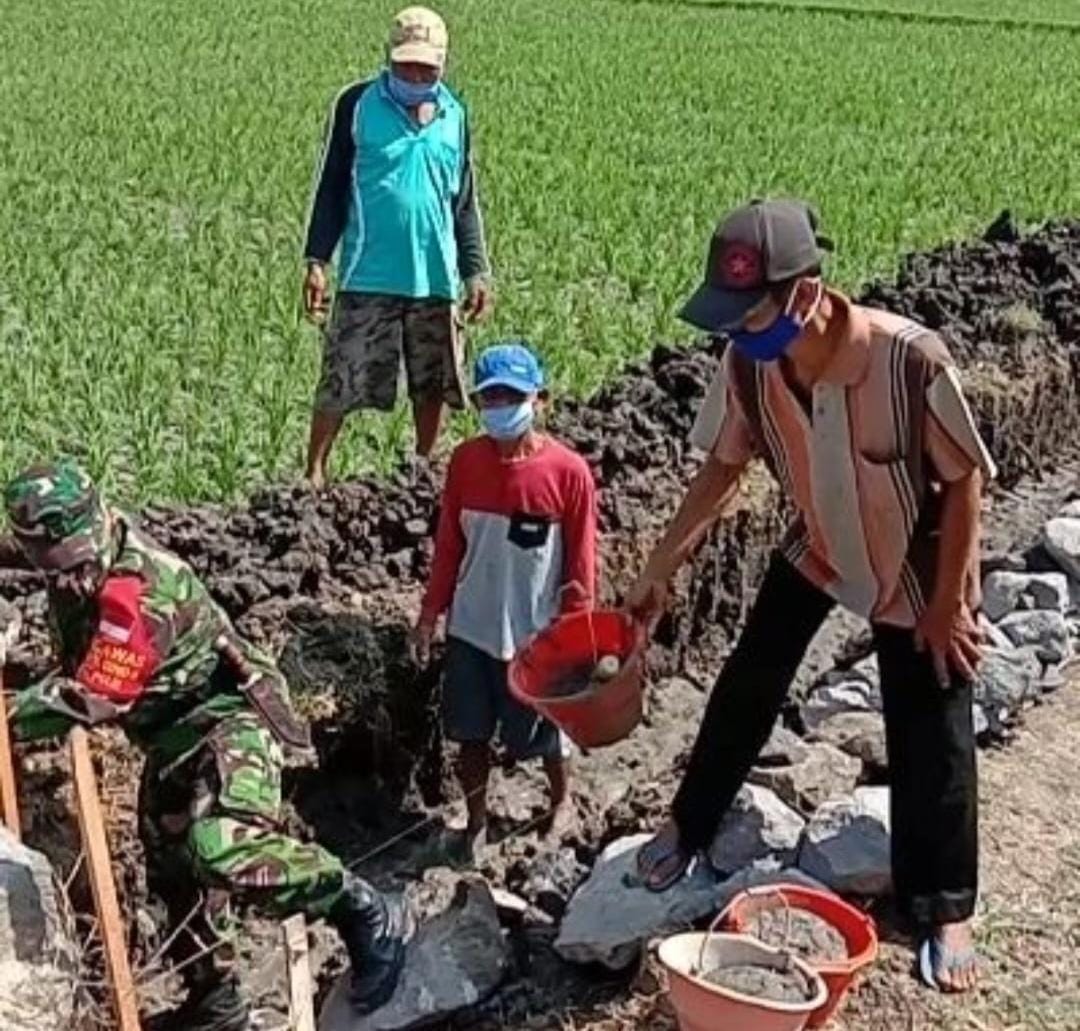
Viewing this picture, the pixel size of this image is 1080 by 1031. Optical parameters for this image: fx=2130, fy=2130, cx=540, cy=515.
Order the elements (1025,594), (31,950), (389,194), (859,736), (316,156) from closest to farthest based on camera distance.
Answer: (31,950) < (859,736) < (1025,594) < (389,194) < (316,156)

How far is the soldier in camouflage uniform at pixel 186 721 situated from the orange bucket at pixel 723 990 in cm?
74

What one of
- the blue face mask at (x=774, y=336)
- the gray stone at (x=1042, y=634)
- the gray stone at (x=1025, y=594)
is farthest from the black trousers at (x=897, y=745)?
the gray stone at (x=1025, y=594)

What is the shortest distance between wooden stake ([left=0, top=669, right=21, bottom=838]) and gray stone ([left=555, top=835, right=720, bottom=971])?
1.37 meters

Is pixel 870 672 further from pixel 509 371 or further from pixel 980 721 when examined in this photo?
pixel 509 371

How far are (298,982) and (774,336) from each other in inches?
63.3

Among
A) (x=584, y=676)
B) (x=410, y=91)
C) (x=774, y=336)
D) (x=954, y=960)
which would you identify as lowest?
(x=954, y=960)

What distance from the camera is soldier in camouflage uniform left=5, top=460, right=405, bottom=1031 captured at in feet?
14.1

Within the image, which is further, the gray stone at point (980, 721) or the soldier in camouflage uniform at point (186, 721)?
the gray stone at point (980, 721)

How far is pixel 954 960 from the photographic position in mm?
4926

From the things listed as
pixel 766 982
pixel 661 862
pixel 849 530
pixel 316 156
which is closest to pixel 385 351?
pixel 661 862

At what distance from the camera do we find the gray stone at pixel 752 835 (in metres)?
5.31

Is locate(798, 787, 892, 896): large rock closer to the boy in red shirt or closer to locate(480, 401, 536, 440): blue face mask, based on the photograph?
the boy in red shirt

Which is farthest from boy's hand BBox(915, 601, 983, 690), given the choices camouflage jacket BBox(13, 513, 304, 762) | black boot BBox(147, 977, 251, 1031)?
black boot BBox(147, 977, 251, 1031)

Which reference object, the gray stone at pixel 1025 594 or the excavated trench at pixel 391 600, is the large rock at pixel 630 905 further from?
the gray stone at pixel 1025 594
